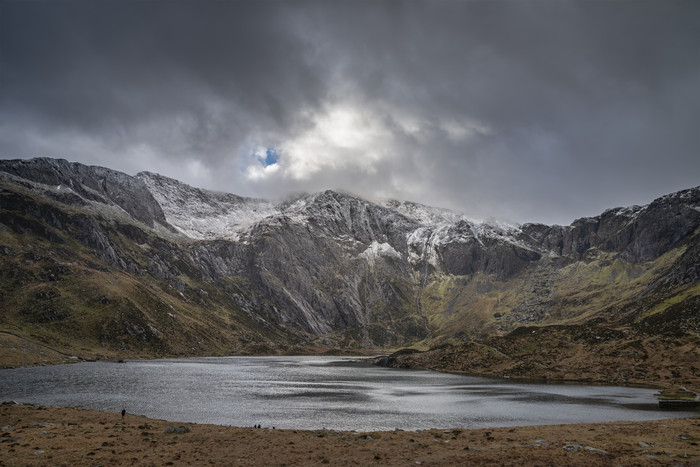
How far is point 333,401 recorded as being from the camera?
8381 centimetres

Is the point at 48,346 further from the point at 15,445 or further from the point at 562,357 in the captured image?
the point at 562,357

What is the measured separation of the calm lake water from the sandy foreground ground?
12.0 meters

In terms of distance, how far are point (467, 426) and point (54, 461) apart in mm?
48244

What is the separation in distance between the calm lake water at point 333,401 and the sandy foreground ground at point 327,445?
39.4ft

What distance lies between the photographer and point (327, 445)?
41.1 m

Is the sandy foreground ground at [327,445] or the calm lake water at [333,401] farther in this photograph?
the calm lake water at [333,401]

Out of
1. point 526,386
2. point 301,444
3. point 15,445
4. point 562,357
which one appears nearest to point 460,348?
point 562,357

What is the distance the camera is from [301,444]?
4159cm

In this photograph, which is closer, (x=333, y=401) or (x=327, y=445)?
(x=327, y=445)

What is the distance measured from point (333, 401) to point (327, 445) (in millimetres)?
44710

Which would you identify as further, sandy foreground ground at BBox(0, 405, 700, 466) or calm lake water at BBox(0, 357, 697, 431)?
calm lake water at BBox(0, 357, 697, 431)

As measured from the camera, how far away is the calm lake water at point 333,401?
62.8m

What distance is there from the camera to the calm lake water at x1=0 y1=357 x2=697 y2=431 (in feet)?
206

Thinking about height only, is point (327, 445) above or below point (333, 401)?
above
